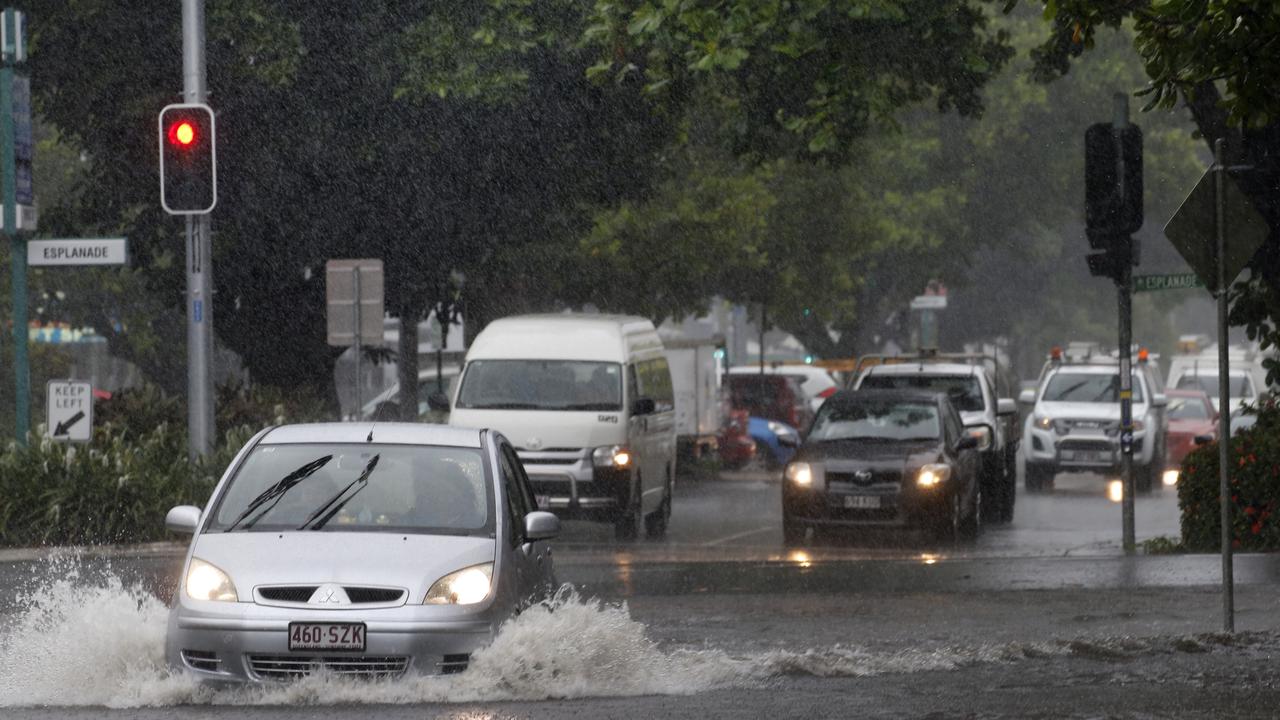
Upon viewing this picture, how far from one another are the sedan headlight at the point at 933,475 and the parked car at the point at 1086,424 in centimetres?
1084

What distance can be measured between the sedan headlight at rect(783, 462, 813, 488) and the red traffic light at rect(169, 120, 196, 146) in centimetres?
666

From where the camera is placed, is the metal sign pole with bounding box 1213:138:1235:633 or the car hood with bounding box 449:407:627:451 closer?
the metal sign pole with bounding box 1213:138:1235:633

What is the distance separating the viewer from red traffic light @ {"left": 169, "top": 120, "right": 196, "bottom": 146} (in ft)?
58.1

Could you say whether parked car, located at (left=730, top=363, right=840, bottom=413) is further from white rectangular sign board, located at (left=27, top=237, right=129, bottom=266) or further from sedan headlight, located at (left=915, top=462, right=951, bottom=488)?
white rectangular sign board, located at (left=27, top=237, right=129, bottom=266)

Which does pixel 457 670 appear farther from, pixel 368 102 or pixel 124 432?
pixel 368 102

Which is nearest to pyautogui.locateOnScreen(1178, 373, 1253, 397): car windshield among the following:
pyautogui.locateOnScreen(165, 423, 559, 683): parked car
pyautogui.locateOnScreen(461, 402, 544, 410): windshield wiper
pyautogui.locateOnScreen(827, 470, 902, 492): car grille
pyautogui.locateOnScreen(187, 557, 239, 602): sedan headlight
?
pyautogui.locateOnScreen(827, 470, 902, 492): car grille

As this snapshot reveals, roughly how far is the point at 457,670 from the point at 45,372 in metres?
37.8

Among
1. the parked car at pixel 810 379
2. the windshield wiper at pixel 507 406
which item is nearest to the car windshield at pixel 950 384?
the windshield wiper at pixel 507 406

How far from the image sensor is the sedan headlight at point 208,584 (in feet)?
29.7

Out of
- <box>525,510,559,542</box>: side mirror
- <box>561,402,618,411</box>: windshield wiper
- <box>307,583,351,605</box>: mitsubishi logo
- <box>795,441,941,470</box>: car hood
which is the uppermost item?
<box>561,402,618,411</box>: windshield wiper

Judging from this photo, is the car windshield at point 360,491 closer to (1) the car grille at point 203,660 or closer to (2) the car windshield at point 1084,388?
(1) the car grille at point 203,660

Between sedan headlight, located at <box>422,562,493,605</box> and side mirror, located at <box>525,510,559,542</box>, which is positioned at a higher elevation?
side mirror, located at <box>525,510,559,542</box>

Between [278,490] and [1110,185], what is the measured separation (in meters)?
10.4

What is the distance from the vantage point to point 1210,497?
17.8 meters
